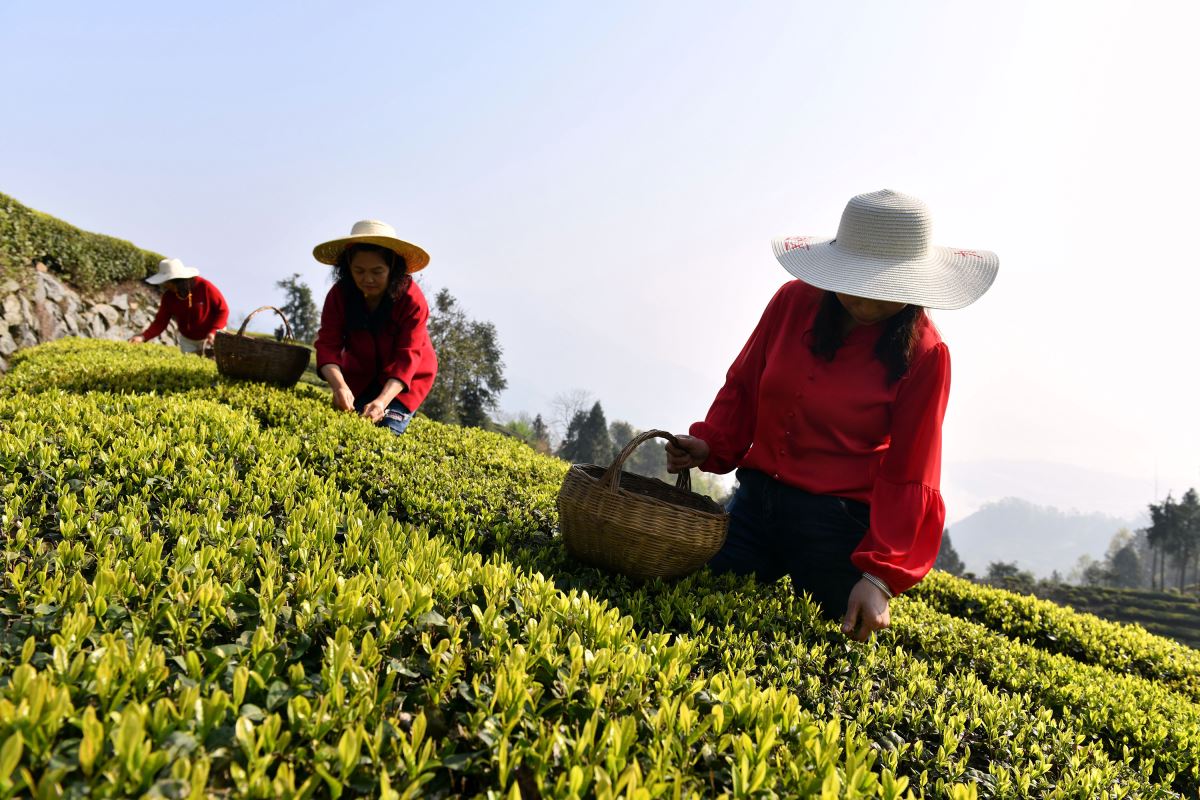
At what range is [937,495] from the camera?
10.5 ft

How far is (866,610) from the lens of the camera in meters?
2.97

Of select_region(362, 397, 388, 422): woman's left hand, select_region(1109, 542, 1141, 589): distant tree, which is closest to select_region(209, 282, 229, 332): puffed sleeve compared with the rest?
select_region(362, 397, 388, 422): woman's left hand

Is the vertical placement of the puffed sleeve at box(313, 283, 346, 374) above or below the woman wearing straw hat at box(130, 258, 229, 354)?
below

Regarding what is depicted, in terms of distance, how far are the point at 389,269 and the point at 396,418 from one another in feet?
4.49

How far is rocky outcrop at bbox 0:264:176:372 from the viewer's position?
13.0 meters

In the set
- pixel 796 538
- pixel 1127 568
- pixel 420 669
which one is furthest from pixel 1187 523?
pixel 420 669

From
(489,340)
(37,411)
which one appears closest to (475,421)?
(489,340)

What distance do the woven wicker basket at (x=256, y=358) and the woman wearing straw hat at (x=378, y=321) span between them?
480 mm

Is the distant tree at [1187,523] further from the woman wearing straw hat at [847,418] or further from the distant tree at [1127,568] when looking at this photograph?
the woman wearing straw hat at [847,418]

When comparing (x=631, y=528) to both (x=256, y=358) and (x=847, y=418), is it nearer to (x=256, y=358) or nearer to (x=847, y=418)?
(x=847, y=418)

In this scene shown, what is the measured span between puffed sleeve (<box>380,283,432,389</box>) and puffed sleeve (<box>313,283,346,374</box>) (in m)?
0.45

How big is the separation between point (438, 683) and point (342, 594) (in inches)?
18.9

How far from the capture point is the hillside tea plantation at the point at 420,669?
1.50 m

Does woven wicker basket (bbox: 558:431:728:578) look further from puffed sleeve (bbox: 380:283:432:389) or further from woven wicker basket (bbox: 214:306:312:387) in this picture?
woven wicker basket (bbox: 214:306:312:387)
